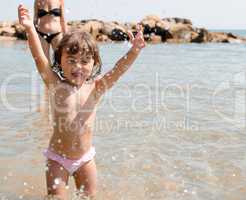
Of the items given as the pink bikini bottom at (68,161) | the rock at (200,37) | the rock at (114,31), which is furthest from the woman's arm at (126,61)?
the rock at (200,37)

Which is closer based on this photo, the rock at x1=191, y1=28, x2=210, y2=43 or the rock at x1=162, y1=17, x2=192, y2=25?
the rock at x1=191, y1=28, x2=210, y2=43

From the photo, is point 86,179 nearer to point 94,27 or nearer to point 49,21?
point 49,21

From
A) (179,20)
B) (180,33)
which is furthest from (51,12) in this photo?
(179,20)

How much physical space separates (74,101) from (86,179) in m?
0.58

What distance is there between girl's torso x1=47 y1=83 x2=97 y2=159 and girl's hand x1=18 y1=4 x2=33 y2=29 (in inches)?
19.7

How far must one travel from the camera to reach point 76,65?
10.1 feet

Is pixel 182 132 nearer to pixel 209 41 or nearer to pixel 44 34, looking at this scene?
pixel 44 34

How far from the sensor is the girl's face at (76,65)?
10.1 feet

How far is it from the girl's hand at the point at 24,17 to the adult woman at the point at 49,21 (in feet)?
8.08

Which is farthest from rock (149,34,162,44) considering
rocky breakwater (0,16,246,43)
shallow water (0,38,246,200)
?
shallow water (0,38,246,200)

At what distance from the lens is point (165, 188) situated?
12.0 feet

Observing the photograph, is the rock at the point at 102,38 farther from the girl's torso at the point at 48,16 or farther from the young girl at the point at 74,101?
the young girl at the point at 74,101

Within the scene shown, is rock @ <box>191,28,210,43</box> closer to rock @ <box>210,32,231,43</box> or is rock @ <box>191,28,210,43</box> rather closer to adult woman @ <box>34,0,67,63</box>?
rock @ <box>210,32,231,43</box>

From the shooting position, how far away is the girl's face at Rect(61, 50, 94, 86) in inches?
121
